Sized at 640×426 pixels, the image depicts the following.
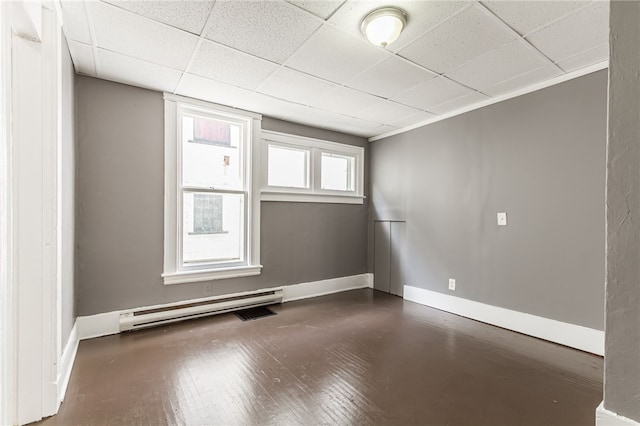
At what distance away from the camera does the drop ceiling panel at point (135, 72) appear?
2.44 metres

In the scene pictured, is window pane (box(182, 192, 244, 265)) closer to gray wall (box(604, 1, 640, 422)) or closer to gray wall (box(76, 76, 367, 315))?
gray wall (box(76, 76, 367, 315))

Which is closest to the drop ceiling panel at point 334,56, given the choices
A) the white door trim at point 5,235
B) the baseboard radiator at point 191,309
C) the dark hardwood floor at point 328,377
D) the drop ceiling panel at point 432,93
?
the drop ceiling panel at point 432,93

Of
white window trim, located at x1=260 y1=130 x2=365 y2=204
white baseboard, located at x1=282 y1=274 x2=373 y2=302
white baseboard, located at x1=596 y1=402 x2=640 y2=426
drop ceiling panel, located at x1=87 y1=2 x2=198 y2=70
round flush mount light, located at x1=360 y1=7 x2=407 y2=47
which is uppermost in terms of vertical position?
drop ceiling panel, located at x1=87 y1=2 x2=198 y2=70

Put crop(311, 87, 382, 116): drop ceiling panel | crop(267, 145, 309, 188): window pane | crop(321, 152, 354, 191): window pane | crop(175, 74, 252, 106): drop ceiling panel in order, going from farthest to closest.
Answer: crop(321, 152, 354, 191): window pane, crop(267, 145, 309, 188): window pane, crop(311, 87, 382, 116): drop ceiling panel, crop(175, 74, 252, 106): drop ceiling panel

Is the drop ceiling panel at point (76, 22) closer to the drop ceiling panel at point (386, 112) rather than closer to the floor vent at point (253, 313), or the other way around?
the drop ceiling panel at point (386, 112)

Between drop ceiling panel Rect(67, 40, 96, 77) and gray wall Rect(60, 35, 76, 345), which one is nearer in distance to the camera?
gray wall Rect(60, 35, 76, 345)

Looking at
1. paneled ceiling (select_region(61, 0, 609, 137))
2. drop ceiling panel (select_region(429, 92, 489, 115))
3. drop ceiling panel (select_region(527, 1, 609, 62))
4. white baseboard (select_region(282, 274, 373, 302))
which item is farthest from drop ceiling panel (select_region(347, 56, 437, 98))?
white baseboard (select_region(282, 274, 373, 302))

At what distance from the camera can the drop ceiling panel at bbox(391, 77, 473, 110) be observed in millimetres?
2861

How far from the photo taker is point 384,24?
1.88 metres

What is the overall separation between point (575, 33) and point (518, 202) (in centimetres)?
152

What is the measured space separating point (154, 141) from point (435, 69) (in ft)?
9.23

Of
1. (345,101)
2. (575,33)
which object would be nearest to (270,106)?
(345,101)

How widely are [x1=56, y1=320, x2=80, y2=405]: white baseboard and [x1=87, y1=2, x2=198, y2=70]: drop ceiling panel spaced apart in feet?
7.35

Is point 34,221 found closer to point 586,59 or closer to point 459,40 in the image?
point 459,40
